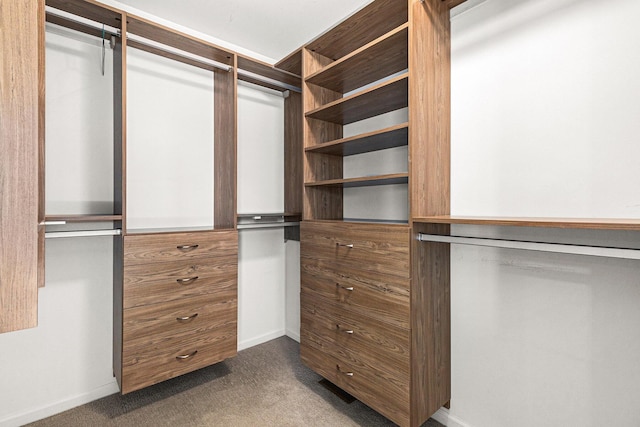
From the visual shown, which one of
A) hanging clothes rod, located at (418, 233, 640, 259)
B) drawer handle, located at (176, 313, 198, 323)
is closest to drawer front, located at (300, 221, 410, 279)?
hanging clothes rod, located at (418, 233, 640, 259)

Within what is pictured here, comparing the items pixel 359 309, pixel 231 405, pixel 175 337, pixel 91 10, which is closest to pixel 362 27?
pixel 91 10

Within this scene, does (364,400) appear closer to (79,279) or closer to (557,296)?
Answer: (557,296)

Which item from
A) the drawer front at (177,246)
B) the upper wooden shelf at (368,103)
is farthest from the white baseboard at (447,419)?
the upper wooden shelf at (368,103)

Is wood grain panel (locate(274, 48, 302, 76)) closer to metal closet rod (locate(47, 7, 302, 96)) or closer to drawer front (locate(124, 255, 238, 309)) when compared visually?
metal closet rod (locate(47, 7, 302, 96))

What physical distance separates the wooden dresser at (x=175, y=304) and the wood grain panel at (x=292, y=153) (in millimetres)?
824

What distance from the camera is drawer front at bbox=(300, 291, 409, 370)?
155 cm

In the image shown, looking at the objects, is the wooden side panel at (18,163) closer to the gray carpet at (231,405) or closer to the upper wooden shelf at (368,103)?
the upper wooden shelf at (368,103)

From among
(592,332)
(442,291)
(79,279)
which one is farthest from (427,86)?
(79,279)

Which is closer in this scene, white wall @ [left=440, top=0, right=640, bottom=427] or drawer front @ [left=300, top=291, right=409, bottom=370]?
white wall @ [left=440, top=0, right=640, bottom=427]

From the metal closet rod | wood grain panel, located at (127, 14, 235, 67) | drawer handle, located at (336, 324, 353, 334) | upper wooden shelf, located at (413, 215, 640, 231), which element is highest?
wood grain panel, located at (127, 14, 235, 67)

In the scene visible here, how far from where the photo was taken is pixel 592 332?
1.30 m

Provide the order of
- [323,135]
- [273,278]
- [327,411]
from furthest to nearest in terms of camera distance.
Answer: [273,278] < [323,135] < [327,411]


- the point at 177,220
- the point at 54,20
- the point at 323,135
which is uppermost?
the point at 54,20

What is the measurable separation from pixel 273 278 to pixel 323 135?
A: 1408 millimetres
